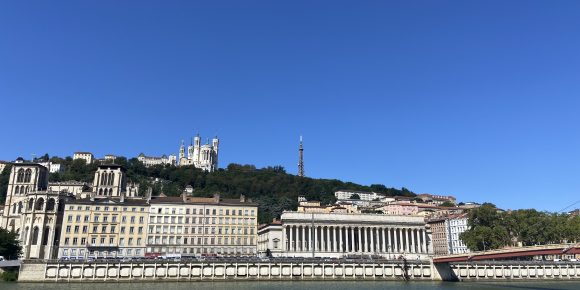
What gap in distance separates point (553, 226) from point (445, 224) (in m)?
40.9

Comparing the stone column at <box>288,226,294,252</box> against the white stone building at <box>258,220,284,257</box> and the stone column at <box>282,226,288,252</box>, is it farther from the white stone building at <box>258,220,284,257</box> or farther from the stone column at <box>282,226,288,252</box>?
the white stone building at <box>258,220,284,257</box>

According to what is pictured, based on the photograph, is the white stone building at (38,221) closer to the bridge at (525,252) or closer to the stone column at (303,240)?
the stone column at (303,240)

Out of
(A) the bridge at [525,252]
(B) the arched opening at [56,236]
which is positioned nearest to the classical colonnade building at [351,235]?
(A) the bridge at [525,252]

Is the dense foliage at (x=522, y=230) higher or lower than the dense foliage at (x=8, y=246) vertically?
higher

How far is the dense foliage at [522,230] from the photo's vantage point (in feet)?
284

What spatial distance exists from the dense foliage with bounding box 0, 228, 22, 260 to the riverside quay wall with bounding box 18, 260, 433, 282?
11996 millimetres

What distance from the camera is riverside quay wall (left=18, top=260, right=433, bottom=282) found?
62719 millimetres

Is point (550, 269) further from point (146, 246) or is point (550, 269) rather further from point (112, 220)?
point (112, 220)

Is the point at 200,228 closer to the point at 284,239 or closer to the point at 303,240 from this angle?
the point at 284,239

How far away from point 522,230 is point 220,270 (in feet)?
192

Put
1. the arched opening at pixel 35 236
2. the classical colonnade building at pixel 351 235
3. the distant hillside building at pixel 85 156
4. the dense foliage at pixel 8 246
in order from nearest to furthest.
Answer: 1. the dense foliage at pixel 8 246
2. the arched opening at pixel 35 236
3. the classical colonnade building at pixel 351 235
4. the distant hillside building at pixel 85 156

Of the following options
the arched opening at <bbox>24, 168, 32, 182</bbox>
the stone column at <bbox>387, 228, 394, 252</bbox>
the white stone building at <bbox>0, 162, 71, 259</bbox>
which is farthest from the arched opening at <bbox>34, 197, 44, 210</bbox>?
the stone column at <bbox>387, 228, 394, 252</bbox>

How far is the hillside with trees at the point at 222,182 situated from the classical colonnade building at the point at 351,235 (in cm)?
4515

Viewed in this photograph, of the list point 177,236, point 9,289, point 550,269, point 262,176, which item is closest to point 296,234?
point 177,236
